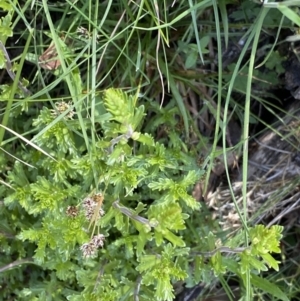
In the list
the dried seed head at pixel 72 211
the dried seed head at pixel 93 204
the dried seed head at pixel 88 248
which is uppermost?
the dried seed head at pixel 93 204

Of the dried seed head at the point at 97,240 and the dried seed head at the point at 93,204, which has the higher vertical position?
the dried seed head at the point at 93,204

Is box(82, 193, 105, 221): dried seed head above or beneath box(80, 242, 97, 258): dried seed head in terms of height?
above

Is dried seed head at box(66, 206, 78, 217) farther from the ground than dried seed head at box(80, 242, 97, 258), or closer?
farther from the ground

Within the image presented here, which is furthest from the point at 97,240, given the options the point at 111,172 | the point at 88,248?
the point at 111,172

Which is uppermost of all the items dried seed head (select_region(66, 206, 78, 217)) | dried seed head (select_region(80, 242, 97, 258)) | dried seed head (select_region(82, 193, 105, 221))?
dried seed head (select_region(82, 193, 105, 221))

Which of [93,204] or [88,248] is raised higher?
[93,204]

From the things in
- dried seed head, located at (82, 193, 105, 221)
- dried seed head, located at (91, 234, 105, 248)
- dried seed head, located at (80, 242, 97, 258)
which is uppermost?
dried seed head, located at (82, 193, 105, 221)

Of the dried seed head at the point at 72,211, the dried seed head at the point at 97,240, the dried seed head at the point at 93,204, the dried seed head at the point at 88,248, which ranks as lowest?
the dried seed head at the point at 88,248

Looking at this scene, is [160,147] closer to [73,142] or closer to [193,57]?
[73,142]

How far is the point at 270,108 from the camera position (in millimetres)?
1677

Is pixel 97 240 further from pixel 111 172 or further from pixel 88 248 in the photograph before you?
pixel 111 172

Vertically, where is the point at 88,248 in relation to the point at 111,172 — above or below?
below

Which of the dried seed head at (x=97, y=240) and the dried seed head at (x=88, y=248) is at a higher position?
the dried seed head at (x=97, y=240)

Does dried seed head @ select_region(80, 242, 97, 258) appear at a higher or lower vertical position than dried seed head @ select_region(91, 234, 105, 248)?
lower
